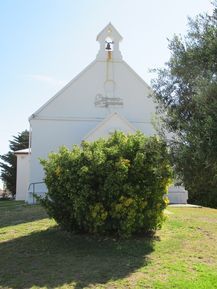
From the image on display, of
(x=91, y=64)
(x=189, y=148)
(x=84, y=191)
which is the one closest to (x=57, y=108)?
(x=91, y=64)

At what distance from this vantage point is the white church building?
26062 millimetres

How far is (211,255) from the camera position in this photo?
11.1 m

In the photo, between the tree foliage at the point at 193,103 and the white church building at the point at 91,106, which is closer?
the tree foliage at the point at 193,103

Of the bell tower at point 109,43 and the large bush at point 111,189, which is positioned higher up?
the bell tower at point 109,43

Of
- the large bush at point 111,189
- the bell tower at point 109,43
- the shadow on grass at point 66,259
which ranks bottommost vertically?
the shadow on grass at point 66,259

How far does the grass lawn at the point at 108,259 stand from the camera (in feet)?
30.1

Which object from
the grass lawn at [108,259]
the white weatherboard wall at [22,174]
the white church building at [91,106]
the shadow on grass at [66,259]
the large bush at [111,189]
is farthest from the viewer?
the white weatherboard wall at [22,174]

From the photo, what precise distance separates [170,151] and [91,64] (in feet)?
59.3

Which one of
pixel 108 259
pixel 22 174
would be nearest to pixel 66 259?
pixel 108 259

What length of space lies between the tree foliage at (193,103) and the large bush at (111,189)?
75.1 inches

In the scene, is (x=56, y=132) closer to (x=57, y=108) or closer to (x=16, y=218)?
(x=57, y=108)

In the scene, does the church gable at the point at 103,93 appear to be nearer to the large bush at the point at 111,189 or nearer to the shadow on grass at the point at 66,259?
the large bush at the point at 111,189

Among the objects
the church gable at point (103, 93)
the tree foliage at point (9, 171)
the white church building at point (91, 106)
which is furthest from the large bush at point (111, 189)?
the tree foliage at point (9, 171)

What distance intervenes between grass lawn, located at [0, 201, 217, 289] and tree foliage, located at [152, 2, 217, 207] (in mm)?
1931
